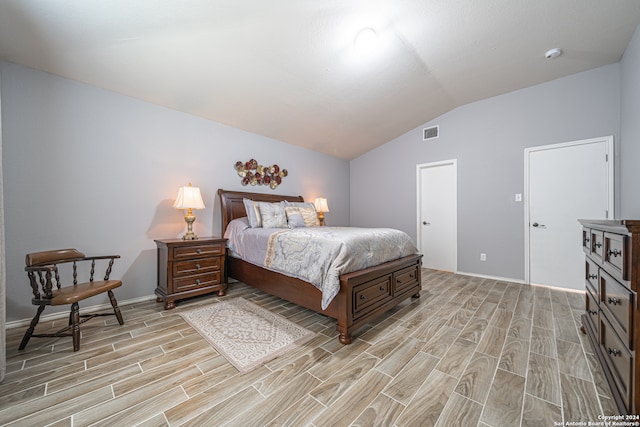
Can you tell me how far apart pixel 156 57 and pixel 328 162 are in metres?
3.50

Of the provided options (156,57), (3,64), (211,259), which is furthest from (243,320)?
(3,64)

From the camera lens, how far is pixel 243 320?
241cm

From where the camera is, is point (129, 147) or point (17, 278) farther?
point (129, 147)

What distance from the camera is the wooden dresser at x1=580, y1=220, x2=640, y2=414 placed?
1.07m

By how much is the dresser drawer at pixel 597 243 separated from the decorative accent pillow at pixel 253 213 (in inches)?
127

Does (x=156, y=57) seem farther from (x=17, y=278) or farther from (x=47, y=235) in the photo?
(x=17, y=278)

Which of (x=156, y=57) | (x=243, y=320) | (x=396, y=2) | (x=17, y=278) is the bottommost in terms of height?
(x=243, y=320)

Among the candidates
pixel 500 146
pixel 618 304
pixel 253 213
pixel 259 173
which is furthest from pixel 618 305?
pixel 259 173

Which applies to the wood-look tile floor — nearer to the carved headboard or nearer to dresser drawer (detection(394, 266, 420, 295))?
dresser drawer (detection(394, 266, 420, 295))

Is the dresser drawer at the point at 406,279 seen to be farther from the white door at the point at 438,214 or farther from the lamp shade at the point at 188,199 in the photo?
the lamp shade at the point at 188,199

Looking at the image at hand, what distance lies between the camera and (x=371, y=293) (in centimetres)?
225

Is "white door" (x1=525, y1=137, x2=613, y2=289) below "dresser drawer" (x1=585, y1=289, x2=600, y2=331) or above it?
above

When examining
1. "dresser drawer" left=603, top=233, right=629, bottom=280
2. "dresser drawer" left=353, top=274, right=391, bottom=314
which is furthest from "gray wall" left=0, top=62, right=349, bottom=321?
"dresser drawer" left=603, top=233, right=629, bottom=280

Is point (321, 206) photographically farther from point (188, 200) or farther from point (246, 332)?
point (246, 332)
